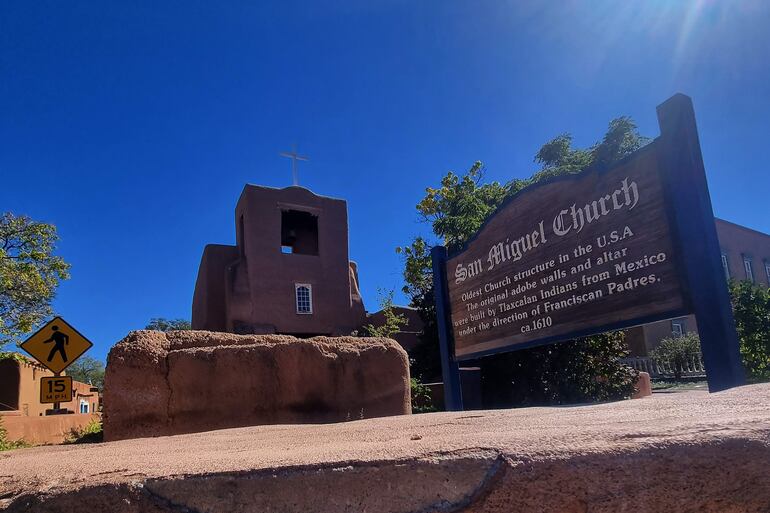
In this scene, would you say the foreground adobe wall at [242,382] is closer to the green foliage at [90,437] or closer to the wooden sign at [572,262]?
the green foliage at [90,437]

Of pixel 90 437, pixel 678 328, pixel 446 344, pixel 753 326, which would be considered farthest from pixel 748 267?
pixel 90 437

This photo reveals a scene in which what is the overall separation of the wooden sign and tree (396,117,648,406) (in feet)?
1.62

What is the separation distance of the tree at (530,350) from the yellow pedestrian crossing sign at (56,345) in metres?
6.77

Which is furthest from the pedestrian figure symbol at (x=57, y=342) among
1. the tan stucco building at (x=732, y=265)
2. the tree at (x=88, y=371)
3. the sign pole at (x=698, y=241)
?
the tree at (x=88, y=371)

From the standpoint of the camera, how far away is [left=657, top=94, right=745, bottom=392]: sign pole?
4.40 meters

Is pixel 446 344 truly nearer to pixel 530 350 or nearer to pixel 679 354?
→ pixel 530 350

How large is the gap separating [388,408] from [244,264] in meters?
16.8

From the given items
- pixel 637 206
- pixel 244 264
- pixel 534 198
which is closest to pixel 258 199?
pixel 244 264

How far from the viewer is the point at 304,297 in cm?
2311

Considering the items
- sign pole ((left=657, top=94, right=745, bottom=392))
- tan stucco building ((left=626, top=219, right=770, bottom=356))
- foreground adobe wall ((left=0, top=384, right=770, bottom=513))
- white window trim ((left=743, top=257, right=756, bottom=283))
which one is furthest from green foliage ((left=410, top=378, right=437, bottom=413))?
white window trim ((left=743, top=257, right=756, bottom=283))

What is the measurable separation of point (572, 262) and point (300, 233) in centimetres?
2093

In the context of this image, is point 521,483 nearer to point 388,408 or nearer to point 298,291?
point 388,408

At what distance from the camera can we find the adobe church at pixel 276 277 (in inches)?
862

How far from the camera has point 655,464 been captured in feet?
4.52
